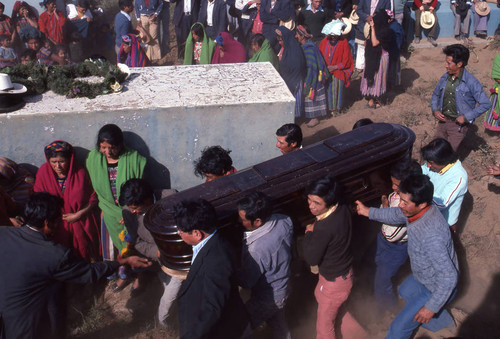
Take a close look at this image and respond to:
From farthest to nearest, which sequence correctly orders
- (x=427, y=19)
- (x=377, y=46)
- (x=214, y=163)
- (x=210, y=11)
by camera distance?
(x=427, y=19) < (x=210, y=11) < (x=377, y=46) < (x=214, y=163)

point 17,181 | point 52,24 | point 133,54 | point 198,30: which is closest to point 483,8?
point 198,30

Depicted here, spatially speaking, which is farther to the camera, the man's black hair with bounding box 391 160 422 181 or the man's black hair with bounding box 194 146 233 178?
the man's black hair with bounding box 194 146 233 178

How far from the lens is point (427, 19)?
1040 centimetres

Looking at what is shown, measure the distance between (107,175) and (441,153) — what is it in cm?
277

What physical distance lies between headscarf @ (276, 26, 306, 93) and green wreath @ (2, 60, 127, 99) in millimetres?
2988

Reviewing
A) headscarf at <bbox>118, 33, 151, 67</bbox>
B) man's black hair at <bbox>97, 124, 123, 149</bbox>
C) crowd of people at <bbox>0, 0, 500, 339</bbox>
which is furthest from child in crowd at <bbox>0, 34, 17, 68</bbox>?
man's black hair at <bbox>97, 124, 123, 149</bbox>

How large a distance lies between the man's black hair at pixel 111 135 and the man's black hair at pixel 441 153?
2514mm

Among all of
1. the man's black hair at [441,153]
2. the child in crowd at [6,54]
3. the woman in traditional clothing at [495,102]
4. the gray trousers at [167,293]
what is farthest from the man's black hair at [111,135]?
the child in crowd at [6,54]

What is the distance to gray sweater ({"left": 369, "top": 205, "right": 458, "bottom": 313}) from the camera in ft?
9.77

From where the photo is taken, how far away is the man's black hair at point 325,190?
9.87ft

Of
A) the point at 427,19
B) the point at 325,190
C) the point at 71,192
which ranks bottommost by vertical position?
the point at 71,192

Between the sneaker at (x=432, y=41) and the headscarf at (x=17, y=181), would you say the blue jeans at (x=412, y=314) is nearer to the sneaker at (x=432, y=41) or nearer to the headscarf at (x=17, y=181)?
the headscarf at (x=17, y=181)

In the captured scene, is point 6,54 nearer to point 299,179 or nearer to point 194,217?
point 299,179

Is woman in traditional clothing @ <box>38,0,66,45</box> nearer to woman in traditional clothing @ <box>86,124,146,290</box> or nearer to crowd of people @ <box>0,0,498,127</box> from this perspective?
crowd of people @ <box>0,0,498,127</box>
